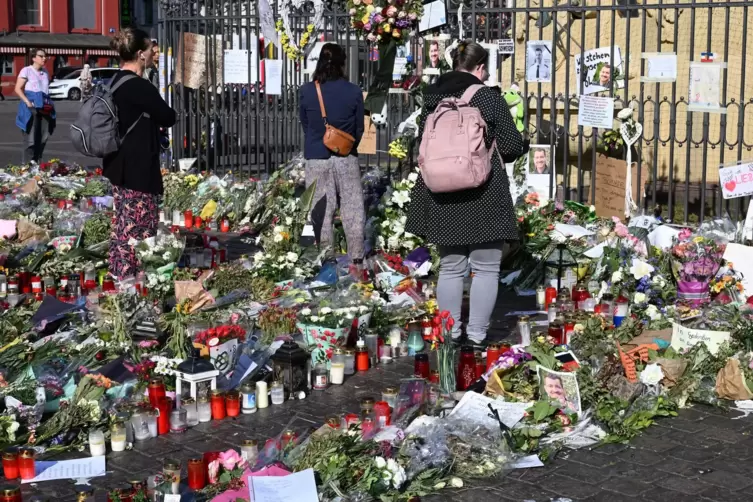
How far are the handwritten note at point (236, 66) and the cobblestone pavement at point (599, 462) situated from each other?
739cm

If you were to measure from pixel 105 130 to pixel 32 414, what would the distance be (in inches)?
88.3

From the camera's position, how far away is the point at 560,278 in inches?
311

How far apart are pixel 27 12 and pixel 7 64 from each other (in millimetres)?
2859

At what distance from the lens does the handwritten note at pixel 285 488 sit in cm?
428

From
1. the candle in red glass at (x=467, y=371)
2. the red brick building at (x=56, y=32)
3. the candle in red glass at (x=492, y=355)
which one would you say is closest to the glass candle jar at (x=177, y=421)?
the candle in red glass at (x=467, y=371)

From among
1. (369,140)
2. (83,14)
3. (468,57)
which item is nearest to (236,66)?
(369,140)

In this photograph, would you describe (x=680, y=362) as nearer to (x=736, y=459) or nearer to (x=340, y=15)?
(x=736, y=459)

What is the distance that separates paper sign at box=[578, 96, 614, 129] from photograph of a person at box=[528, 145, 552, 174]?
44 centimetres

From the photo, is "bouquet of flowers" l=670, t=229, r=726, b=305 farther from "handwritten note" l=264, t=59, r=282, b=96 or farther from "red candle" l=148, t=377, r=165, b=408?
"handwritten note" l=264, t=59, r=282, b=96

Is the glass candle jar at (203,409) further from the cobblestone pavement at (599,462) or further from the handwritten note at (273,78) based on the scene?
the handwritten note at (273,78)

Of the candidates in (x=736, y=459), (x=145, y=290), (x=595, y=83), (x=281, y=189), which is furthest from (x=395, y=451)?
(x=281, y=189)

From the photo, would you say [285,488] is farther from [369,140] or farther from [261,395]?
[369,140]

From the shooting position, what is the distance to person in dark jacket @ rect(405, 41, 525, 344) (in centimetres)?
618

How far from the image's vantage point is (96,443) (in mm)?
5043
